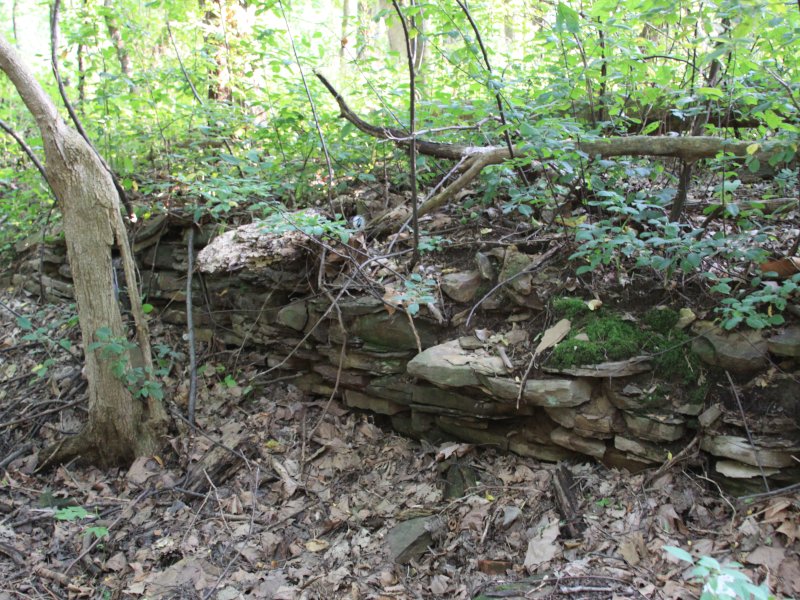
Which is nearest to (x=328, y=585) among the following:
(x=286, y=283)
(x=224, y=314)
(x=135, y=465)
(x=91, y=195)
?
(x=135, y=465)

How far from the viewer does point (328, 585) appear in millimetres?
3240

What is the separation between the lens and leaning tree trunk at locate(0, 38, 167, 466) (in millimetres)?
3990

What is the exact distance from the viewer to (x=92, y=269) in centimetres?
425

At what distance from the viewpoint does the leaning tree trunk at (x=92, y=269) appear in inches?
157

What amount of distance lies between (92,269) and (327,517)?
2611 millimetres

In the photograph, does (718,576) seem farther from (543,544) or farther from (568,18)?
(568,18)

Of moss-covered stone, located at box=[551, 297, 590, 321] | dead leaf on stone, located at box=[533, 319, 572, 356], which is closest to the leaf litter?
dead leaf on stone, located at box=[533, 319, 572, 356]

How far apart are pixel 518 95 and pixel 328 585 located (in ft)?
12.2

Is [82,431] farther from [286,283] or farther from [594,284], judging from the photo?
[594,284]

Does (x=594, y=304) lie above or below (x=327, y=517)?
above

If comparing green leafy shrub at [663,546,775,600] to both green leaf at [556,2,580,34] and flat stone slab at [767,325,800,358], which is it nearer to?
flat stone slab at [767,325,800,358]

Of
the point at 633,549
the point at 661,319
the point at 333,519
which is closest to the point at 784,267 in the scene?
the point at 661,319

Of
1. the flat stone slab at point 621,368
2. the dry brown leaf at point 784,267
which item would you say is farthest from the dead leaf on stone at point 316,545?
the dry brown leaf at point 784,267

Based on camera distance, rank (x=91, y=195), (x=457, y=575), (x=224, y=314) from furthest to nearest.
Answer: (x=224, y=314) < (x=91, y=195) < (x=457, y=575)
